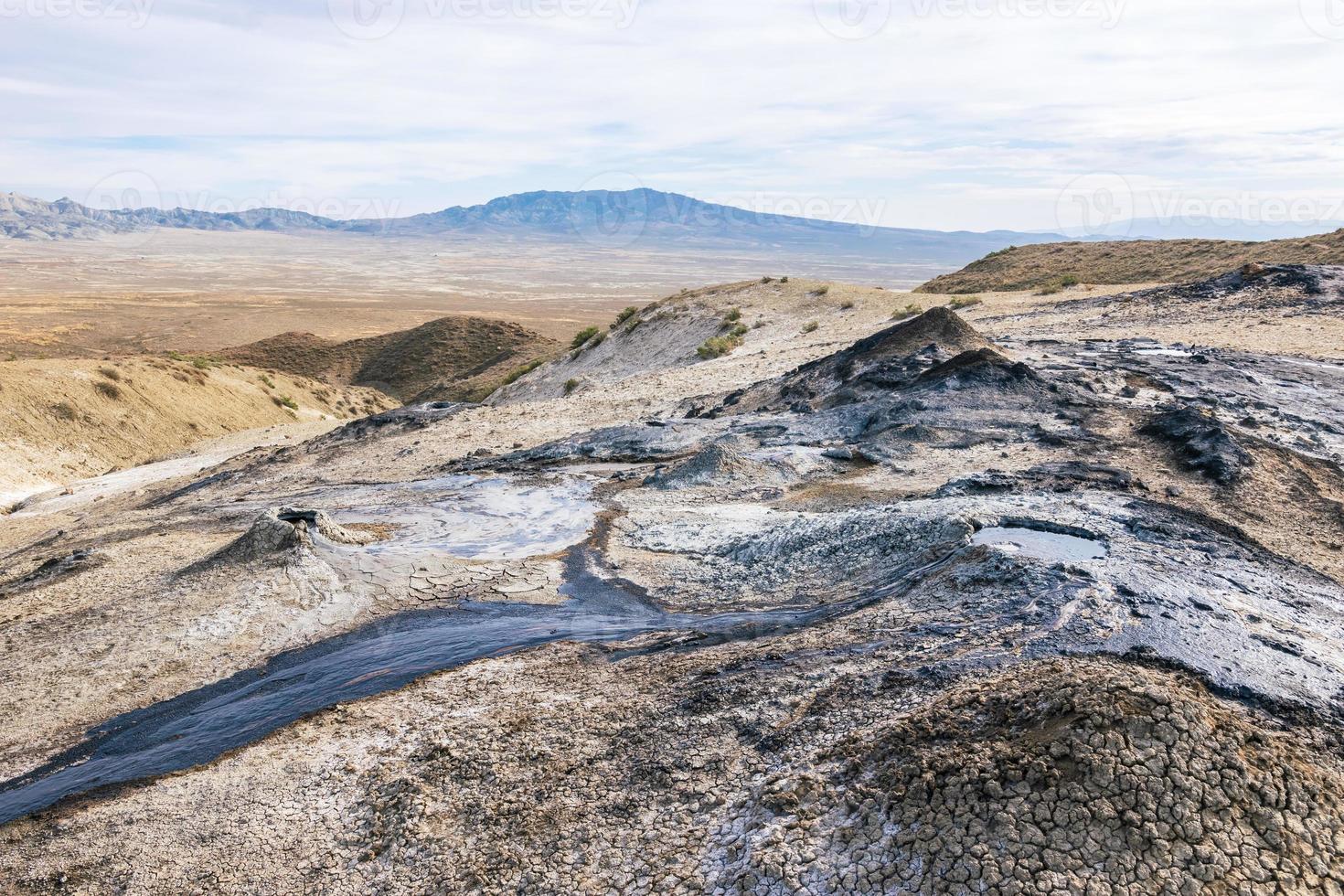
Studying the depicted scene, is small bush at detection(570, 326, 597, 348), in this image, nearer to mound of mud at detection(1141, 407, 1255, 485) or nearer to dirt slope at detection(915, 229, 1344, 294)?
dirt slope at detection(915, 229, 1344, 294)

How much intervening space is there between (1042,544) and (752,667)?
275 centimetres

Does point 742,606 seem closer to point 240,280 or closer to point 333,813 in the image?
point 333,813

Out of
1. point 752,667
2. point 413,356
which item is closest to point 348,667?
point 752,667

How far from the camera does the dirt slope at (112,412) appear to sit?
2134 cm

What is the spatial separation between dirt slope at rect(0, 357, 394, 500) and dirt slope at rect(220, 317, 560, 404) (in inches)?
390

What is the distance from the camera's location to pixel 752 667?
529 cm

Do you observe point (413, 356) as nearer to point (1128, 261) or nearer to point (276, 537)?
point (1128, 261)

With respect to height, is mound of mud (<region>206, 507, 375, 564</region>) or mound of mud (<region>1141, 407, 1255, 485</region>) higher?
mound of mud (<region>1141, 407, 1255, 485</region>)

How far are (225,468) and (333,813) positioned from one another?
49.8ft

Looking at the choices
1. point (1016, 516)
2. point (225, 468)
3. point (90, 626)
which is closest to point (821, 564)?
point (1016, 516)

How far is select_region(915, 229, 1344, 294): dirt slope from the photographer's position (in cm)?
2466

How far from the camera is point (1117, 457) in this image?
353 inches

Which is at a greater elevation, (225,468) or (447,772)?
(447,772)

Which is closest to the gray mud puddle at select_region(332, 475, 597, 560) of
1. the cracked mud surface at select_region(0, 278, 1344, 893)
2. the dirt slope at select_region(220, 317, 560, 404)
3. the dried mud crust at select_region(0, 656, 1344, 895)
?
the cracked mud surface at select_region(0, 278, 1344, 893)
